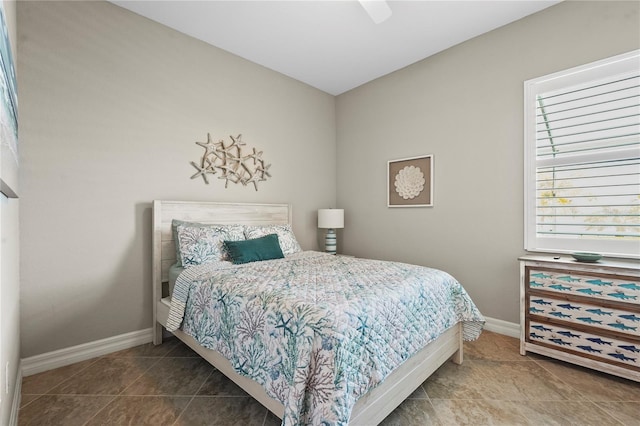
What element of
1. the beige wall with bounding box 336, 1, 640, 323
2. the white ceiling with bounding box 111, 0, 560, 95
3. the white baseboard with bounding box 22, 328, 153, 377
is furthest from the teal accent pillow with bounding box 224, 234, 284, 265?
the white ceiling with bounding box 111, 0, 560, 95

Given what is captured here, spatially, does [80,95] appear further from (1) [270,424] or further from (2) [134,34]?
(1) [270,424]

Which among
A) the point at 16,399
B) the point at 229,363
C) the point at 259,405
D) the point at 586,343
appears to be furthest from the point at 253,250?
the point at 586,343

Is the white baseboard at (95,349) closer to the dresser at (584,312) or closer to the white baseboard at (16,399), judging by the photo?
the white baseboard at (16,399)

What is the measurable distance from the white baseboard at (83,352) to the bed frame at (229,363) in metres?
0.15

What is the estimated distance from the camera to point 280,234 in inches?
116

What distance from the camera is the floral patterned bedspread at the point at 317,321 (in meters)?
1.16

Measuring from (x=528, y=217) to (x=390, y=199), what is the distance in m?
1.43

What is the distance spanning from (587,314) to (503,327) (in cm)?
80

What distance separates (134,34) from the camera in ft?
8.11

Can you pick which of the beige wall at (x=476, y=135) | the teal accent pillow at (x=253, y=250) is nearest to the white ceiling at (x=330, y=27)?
the beige wall at (x=476, y=135)

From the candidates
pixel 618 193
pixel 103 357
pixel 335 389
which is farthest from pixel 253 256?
pixel 618 193

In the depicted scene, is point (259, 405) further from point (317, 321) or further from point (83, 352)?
point (83, 352)

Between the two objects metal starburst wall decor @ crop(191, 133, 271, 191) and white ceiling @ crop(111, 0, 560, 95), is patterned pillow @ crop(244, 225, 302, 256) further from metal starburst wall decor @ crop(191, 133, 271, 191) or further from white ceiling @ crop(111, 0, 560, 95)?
white ceiling @ crop(111, 0, 560, 95)

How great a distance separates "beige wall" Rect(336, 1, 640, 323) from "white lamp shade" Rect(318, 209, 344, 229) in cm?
41
